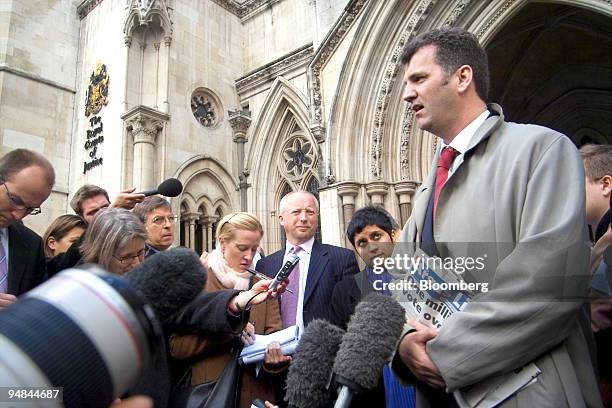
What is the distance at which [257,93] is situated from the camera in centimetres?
1177

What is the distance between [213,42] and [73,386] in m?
12.4

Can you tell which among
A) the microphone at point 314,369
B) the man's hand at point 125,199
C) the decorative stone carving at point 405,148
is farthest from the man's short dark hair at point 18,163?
the decorative stone carving at point 405,148

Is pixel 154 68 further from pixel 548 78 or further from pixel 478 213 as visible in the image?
pixel 478 213

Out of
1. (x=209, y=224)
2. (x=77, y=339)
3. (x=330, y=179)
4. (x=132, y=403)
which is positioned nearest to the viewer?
(x=77, y=339)

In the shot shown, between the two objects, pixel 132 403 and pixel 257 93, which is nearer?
pixel 132 403

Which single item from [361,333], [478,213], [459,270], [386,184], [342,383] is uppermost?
[386,184]

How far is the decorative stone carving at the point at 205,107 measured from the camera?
441 inches

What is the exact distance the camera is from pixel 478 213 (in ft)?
4.12

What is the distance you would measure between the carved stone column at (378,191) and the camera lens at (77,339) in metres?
7.22

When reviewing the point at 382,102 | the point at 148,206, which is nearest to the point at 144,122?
the point at 382,102

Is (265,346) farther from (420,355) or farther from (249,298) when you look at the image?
(420,355)

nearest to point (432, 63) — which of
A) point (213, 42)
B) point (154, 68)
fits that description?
point (154, 68)

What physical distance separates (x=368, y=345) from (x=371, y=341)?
1 cm

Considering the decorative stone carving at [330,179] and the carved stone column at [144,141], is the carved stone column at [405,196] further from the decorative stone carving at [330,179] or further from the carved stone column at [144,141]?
the carved stone column at [144,141]
